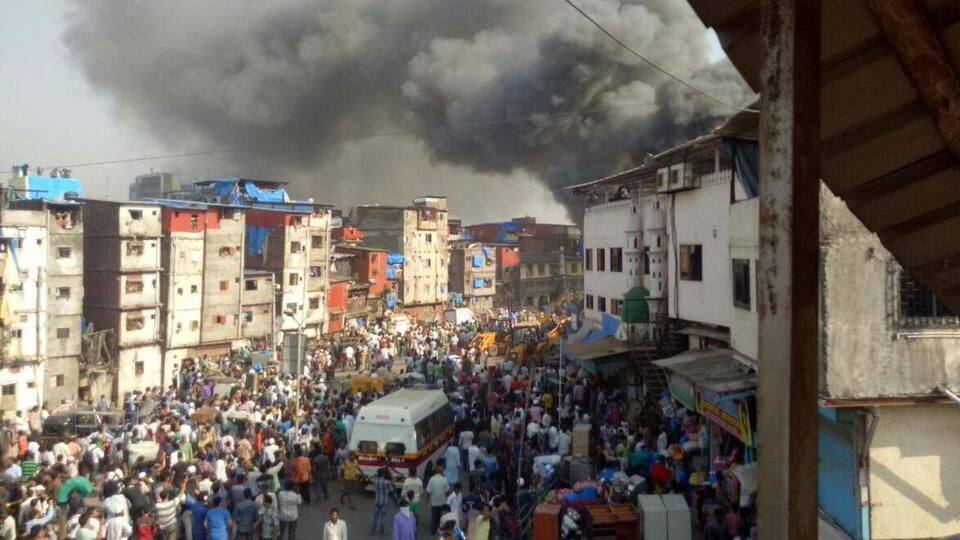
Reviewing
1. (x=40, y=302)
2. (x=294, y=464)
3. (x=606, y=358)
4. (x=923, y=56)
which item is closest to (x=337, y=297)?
(x=40, y=302)

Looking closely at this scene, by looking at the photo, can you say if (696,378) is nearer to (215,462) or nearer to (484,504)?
(484,504)

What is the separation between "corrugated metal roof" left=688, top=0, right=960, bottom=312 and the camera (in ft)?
7.16

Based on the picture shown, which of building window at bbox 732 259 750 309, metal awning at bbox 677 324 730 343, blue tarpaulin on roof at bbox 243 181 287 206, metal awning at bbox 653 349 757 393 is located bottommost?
metal awning at bbox 653 349 757 393

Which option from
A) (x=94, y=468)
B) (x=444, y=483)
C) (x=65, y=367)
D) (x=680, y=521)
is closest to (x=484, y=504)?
(x=444, y=483)

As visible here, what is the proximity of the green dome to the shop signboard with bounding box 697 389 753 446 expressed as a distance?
20.6 ft

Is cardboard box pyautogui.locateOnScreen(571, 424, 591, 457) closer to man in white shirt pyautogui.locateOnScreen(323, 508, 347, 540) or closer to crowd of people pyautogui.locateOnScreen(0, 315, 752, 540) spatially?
crowd of people pyautogui.locateOnScreen(0, 315, 752, 540)

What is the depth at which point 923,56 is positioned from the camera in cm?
219

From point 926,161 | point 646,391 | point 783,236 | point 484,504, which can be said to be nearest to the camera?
point 783,236

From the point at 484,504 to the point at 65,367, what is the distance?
878 inches

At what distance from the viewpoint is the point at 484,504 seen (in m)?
10.7

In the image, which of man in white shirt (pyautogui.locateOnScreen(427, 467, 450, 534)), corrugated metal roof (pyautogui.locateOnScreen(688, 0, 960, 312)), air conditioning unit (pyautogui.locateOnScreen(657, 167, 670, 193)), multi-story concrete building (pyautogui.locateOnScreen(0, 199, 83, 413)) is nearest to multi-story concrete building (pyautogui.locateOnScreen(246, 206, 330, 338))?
multi-story concrete building (pyautogui.locateOnScreen(0, 199, 83, 413))

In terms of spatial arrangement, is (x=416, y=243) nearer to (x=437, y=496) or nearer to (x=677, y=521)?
(x=437, y=496)

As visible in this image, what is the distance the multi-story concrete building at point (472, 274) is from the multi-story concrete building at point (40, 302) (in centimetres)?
3221

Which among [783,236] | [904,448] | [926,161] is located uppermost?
[926,161]
